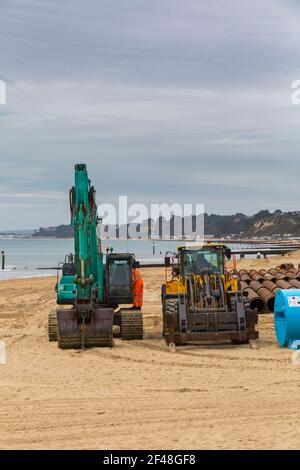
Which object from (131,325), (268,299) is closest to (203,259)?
(131,325)

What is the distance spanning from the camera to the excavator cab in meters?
17.6

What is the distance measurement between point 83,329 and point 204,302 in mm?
3319

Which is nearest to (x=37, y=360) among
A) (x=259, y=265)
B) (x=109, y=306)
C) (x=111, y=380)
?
(x=111, y=380)

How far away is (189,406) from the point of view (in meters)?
11.5

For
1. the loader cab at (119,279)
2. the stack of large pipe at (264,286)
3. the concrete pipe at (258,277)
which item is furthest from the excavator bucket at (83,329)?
the concrete pipe at (258,277)

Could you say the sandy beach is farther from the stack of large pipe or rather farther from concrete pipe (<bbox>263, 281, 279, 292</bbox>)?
concrete pipe (<bbox>263, 281, 279, 292</bbox>)

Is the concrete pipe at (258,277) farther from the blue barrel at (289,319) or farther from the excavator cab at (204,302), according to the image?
the blue barrel at (289,319)

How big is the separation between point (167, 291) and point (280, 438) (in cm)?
1031

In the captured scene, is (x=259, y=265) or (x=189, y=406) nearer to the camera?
(x=189, y=406)

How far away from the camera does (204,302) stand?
18359mm

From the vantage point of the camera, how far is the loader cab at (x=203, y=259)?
18.9 meters

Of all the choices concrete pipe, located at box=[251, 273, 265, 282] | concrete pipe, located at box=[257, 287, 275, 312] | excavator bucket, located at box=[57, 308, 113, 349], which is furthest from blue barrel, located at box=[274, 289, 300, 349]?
concrete pipe, located at box=[251, 273, 265, 282]
